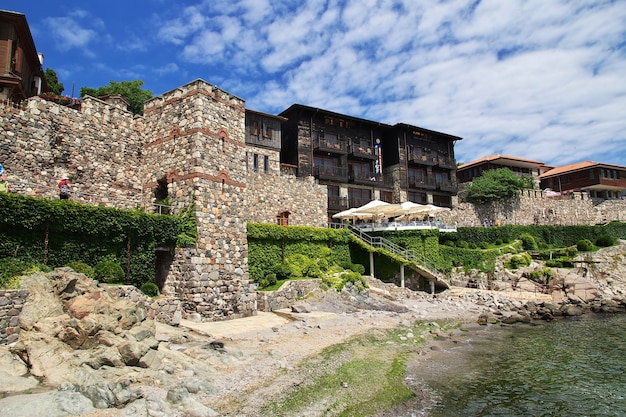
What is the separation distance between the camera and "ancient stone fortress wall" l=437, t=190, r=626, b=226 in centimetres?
4756

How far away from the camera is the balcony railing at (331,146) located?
41.2 meters

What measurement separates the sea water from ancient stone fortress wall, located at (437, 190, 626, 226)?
1057 inches

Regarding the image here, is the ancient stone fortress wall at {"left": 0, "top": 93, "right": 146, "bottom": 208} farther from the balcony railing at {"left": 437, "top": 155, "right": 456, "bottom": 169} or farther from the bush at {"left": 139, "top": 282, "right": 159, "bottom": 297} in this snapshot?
the balcony railing at {"left": 437, "top": 155, "right": 456, "bottom": 169}

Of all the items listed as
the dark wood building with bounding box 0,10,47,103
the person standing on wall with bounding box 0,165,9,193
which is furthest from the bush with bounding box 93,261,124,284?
the dark wood building with bounding box 0,10,47,103

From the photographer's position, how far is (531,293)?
31797mm

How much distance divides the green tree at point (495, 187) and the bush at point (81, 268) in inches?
1766

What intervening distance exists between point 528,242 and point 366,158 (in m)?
19.3

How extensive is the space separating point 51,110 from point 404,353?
19.7 metres

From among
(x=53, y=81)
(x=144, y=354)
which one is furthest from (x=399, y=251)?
(x=53, y=81)

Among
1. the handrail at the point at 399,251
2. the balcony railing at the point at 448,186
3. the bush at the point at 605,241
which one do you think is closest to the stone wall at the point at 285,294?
the handrail at the point at 399,251

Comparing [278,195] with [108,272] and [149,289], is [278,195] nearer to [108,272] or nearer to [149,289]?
[149,289]

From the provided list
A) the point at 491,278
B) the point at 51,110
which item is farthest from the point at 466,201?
the point at 51,110

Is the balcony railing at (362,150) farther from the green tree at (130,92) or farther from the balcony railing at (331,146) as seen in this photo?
the green tree at (130,92)

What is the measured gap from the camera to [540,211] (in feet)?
172
